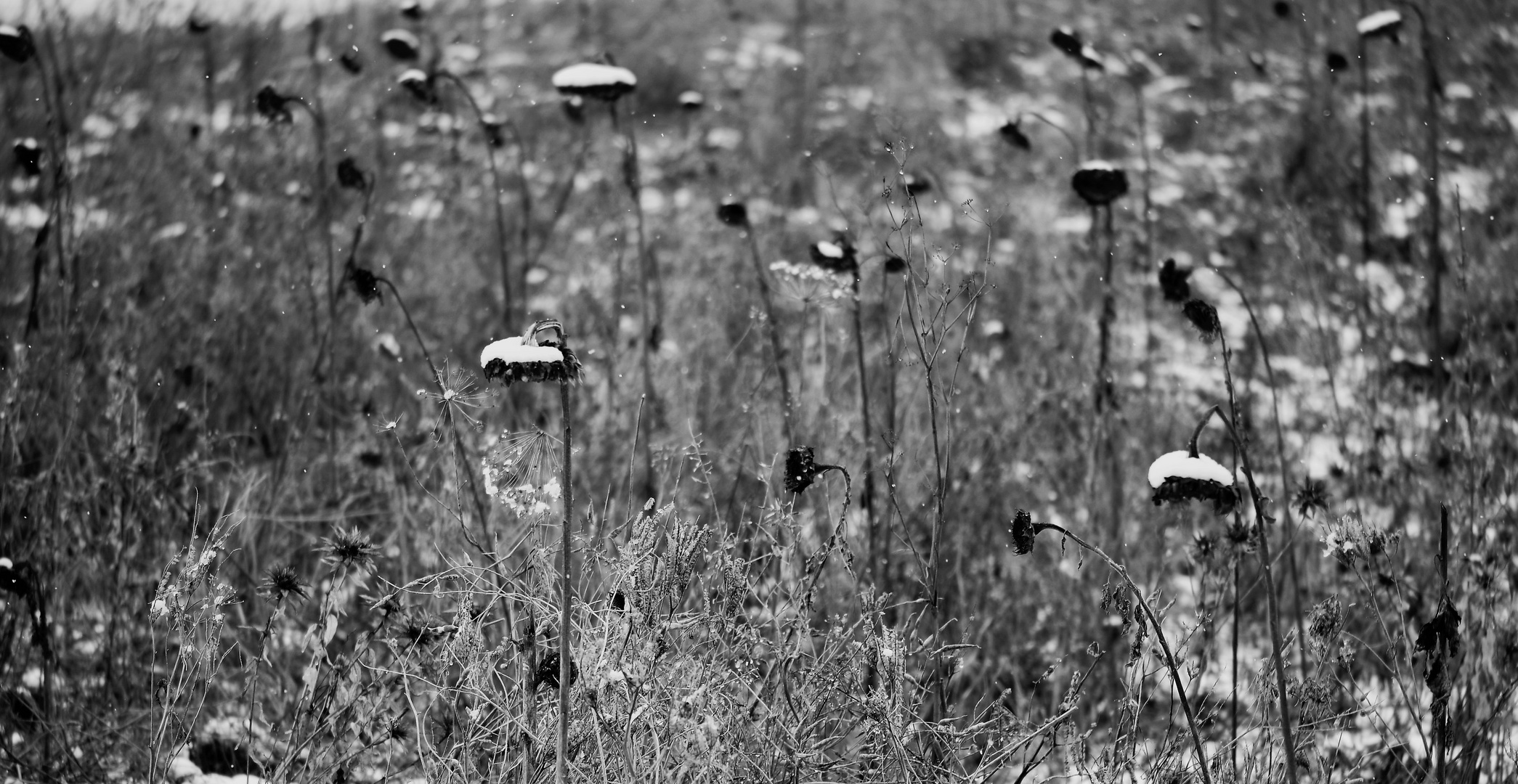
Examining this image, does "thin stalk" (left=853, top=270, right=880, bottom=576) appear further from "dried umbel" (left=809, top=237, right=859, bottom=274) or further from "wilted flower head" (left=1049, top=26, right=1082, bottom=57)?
"wilted flower head" (left=1049, top=26, right=1082, bottom=57)

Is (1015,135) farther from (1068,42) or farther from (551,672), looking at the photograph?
(551,672)

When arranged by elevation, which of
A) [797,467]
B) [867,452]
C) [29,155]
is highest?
[29,155]

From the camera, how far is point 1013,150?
7129 millimetres

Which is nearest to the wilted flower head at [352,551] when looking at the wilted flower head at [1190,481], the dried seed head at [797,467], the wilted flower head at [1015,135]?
the dried seed head at [797,467]

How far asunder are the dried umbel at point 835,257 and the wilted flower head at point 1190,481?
123cm

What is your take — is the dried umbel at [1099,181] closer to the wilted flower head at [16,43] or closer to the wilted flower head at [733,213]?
the wilted flower head at [733,213]

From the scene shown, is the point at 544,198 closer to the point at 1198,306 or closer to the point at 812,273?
the point at 812,273

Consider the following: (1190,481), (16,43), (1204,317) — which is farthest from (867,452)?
(16,43)

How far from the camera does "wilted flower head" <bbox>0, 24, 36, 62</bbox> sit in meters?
2.97

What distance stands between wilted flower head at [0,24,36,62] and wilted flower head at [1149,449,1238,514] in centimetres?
312

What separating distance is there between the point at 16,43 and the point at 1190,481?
3.22 m

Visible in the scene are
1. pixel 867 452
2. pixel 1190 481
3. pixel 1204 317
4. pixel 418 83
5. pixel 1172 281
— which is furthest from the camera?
pixel 418 83

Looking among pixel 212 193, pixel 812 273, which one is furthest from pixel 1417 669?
pixel 212 193

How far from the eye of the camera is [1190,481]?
1.52 meters
